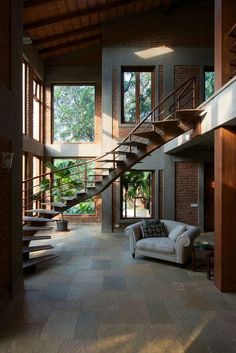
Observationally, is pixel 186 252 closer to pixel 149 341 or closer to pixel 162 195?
pixel 149 341

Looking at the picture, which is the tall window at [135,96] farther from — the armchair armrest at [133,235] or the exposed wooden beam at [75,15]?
the armchair armrest at [133,235]

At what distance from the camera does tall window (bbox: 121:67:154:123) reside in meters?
10.1

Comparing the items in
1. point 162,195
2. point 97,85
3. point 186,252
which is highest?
point 97,85

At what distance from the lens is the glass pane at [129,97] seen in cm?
1010

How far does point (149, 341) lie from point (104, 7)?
841cm

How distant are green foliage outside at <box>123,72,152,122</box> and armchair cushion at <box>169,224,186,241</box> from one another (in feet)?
14.3

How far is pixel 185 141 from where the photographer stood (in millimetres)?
7391

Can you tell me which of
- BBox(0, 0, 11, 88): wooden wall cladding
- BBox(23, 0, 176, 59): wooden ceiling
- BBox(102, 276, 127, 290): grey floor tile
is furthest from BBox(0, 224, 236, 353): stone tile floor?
BBox(23, 0, 176, 59): wooden ceiling

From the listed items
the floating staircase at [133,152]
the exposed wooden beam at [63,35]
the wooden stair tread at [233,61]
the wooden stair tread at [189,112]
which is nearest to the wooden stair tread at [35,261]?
the floating staircase at [133,152]

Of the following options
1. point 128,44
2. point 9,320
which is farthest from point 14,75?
point 128,44

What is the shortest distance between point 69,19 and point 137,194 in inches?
209

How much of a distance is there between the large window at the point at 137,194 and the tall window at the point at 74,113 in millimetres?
2290

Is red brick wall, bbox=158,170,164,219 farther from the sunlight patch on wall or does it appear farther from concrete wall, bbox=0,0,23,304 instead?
concrete wall, bbox=0,0,23,304

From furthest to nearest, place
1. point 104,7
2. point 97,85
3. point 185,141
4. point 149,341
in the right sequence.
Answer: point 97,85 < point 104,7 < point 185,141 < point 149,341
